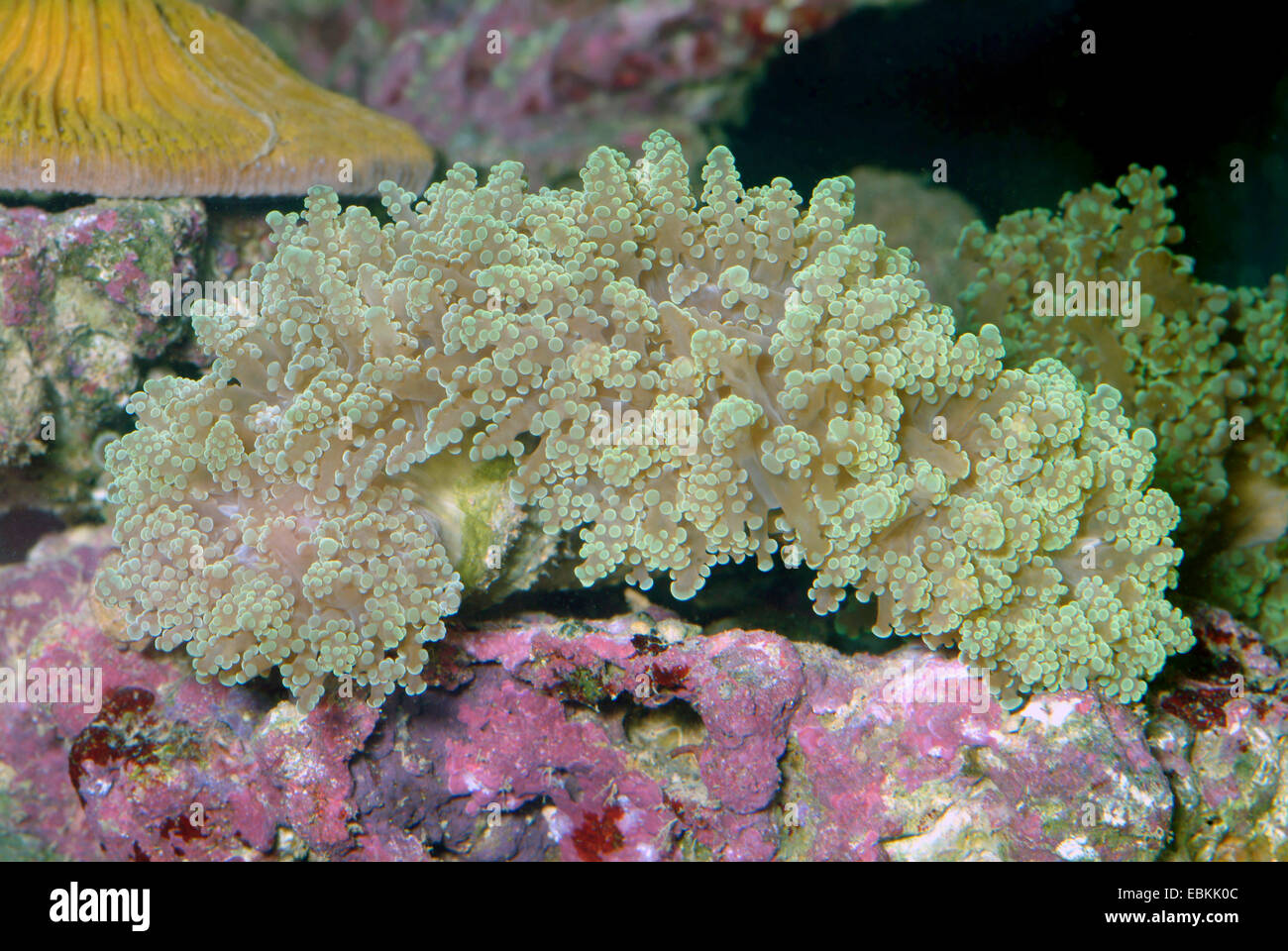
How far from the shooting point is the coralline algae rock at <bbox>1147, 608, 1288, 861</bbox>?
2.82 metres

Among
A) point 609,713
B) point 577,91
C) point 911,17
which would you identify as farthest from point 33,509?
point 911,17

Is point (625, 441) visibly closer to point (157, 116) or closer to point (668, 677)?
point (668, 677)

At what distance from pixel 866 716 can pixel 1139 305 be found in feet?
7.91

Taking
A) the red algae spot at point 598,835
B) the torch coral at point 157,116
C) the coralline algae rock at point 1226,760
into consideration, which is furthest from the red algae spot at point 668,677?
the torch coral at point 157,116

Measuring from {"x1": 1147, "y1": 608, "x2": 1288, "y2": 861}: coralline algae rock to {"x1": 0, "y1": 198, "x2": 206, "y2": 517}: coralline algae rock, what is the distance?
4.44m

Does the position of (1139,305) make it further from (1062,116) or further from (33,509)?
(33,509)

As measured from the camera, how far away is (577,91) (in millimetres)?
4074

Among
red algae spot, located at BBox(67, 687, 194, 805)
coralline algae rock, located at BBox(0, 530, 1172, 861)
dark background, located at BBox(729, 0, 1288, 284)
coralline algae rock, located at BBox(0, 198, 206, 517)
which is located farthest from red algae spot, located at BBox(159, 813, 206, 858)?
dark background, located at BBox(729, 0, 1288, 284)

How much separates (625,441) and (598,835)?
1.53 metres

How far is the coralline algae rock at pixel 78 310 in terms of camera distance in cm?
328

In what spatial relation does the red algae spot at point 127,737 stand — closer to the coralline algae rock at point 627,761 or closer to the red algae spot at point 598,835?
the coralline algae rock at point 627,761

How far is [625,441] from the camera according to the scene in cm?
246

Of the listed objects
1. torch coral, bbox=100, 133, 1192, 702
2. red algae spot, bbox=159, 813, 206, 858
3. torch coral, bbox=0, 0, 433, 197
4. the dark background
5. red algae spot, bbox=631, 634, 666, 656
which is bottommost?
red algae spot, bbox=159, 813, 206, 858

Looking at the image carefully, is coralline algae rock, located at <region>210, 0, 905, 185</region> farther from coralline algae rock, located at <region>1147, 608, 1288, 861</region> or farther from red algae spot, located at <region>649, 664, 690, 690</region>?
coralline algae rock, located at <region>1147, 608, 1288, 861</region>
